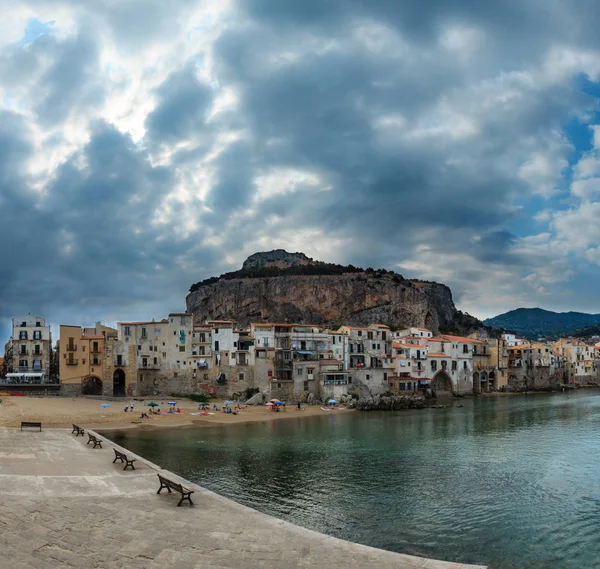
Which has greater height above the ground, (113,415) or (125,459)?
(125,459)

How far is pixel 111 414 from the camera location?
6153 centimetres

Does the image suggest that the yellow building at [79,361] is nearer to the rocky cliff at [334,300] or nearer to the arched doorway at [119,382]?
the arched doorway at [119,382]

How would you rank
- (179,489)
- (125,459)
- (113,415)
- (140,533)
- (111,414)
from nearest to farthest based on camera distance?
(140,533)
(179,489)
(125,459)
(113,415)
(111,414)

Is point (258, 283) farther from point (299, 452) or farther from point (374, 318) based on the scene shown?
point (299, 452)

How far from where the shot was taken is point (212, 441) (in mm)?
46469

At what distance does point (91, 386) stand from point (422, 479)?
228 ft

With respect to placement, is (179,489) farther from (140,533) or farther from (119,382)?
(119,382)

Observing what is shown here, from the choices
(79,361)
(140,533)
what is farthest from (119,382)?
(140,533)

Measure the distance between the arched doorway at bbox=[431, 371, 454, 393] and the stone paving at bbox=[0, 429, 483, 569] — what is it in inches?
3325

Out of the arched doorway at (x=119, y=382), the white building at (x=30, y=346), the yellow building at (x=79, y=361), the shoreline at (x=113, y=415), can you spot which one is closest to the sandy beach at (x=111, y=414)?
the shoreline at (x=113, y=415)

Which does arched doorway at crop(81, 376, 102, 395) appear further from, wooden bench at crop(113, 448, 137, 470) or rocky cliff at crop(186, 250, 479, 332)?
rocky cliff at crop(186, 250, 479, 332)

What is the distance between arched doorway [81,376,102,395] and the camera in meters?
82.6

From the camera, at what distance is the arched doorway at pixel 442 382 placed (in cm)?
10258

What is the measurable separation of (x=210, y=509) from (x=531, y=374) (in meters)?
126
